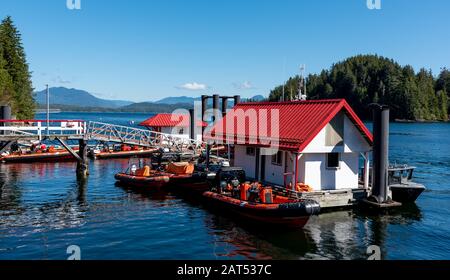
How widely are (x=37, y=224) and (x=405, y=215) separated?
64.3 ft

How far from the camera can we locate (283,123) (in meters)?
26.9

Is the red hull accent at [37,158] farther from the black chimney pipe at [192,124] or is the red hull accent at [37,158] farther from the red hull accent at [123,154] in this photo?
the black chimney pipe at [192,124]

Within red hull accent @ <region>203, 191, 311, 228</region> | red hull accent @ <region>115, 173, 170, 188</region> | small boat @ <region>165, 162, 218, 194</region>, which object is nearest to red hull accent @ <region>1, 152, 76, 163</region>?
red hull accent @ <region>115, 173, 170, 188</region>

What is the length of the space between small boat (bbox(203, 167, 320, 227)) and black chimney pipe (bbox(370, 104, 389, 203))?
17.8ft

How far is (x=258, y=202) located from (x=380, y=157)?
7795 millimetres

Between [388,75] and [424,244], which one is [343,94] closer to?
[388,75]

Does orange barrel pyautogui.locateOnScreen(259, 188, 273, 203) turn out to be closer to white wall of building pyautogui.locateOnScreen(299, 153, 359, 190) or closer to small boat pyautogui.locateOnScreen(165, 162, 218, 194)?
white wall of building pyautogui.locateOnScreen(299, 153, 359, 190)

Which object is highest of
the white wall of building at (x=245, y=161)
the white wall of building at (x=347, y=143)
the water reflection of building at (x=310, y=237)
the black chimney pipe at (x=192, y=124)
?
the black chimney pipe at (x=192, y=124)

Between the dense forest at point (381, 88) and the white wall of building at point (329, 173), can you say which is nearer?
the white wall of building at point (329, 173)

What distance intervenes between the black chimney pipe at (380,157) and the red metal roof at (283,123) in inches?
31.6

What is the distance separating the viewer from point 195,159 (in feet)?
133

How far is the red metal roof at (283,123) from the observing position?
79.3 ft

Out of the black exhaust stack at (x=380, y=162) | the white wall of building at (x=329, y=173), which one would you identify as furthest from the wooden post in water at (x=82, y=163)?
the black exhaust stack at (x=380, y=162)

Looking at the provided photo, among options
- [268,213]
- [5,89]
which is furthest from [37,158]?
[268,213]
